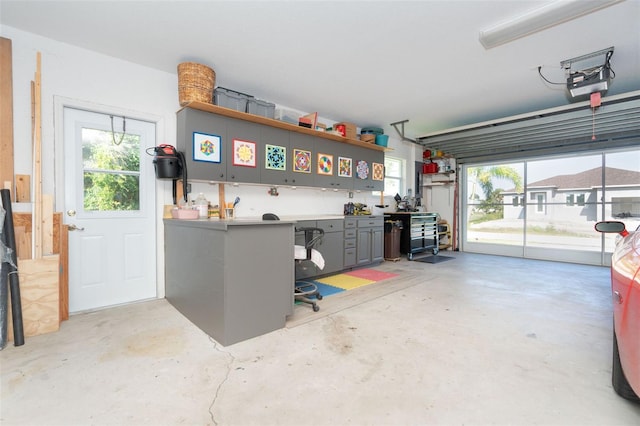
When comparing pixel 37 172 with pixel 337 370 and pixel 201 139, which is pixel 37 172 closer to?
pixel 201 139

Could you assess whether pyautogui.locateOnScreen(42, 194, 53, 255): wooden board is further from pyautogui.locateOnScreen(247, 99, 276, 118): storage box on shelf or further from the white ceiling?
pyautogui.locateOnScreen(247, 99, 276, 118): storage box on shelf

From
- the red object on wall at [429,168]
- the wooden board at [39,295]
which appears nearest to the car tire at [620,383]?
the wooden board at [39,295]

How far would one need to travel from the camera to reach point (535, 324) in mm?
2621

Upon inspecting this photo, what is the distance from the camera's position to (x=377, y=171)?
5.79 meters

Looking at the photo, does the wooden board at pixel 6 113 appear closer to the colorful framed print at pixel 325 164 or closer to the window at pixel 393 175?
the colorful framed print at pixel 325 164

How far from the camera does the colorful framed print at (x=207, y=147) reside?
3312 mm

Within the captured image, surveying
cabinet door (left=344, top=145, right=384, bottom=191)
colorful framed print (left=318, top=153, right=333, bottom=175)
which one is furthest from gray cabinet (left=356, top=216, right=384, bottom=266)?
colorful framed print (left=318, top=153, right=333, bottom=175)

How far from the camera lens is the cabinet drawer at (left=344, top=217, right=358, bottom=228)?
469 cm

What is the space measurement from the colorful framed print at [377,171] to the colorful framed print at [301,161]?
5.65 feet

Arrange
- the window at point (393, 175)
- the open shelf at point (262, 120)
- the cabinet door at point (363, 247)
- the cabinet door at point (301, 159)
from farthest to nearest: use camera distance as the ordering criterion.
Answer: the window at point (393, 175), the cabinet door at point (363, 247), the cabinet door at point (301, 159), the open shelf at point (262, 120)

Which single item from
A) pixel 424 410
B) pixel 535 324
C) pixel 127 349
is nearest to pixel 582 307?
pixel 535 324

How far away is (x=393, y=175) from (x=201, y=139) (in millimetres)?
4839

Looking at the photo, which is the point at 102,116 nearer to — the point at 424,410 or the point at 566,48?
the point at 424,410

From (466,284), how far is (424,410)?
2.94 m
